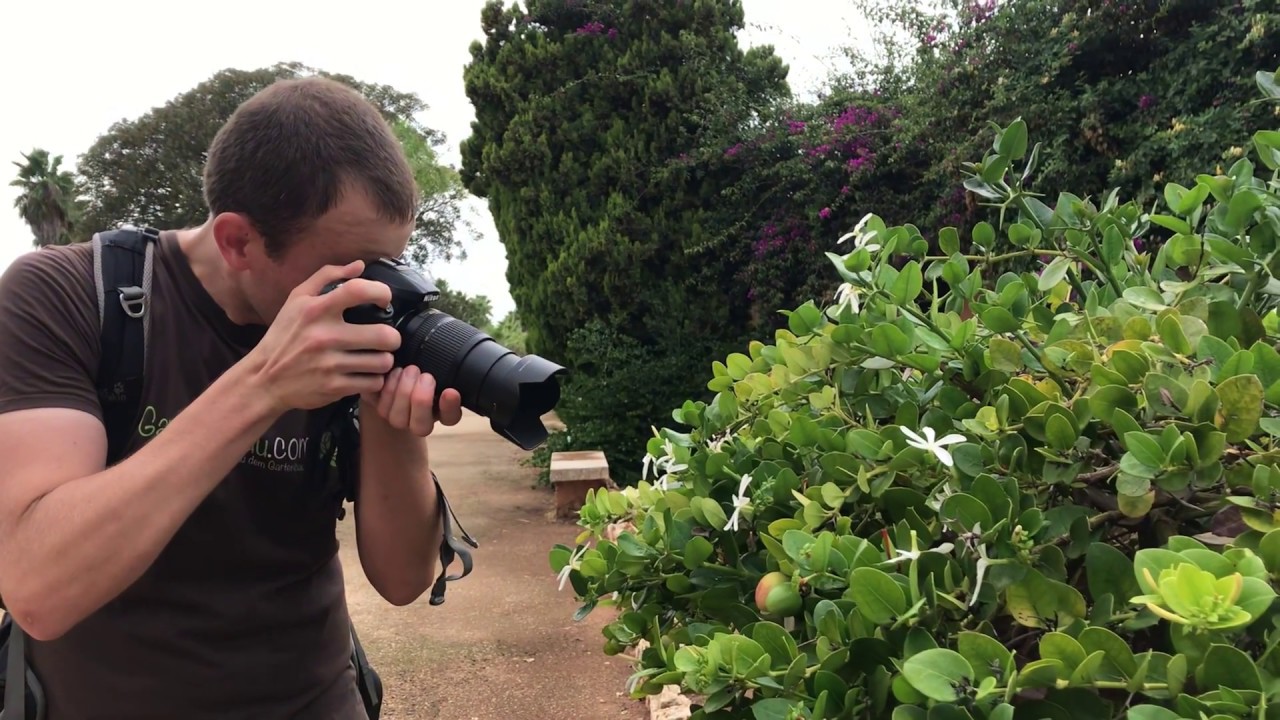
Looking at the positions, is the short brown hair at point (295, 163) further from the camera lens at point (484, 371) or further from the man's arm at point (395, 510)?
the man's arm at point (395, 510)

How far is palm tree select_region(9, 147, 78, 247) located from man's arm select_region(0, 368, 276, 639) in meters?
36.3

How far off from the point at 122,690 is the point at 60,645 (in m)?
0.14

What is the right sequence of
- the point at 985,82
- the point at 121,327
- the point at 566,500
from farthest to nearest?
the point at 566,500 → the point at 985,82 → the point at 121,327

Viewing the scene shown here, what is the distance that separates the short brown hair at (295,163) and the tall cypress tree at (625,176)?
5.37 meters

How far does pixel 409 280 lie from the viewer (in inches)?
54.9

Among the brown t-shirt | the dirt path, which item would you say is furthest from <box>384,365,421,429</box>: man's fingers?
the dirt path

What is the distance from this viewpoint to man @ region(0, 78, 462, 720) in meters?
1.10

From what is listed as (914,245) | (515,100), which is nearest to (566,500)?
(515,100)

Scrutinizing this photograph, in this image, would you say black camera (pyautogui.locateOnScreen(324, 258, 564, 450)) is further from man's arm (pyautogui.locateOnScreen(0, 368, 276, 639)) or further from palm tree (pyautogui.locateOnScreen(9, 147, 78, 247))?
palm tree (pyautogui.locateOnScreen(9, 147, 78, 247))

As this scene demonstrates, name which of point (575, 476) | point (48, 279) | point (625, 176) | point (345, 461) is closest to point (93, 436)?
point (48, 279)

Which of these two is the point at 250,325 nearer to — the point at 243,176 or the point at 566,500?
the point at 243,176

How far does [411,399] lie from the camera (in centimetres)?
133

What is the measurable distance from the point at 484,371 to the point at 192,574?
612 millimetres

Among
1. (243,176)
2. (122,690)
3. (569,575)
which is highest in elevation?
(243,176)
